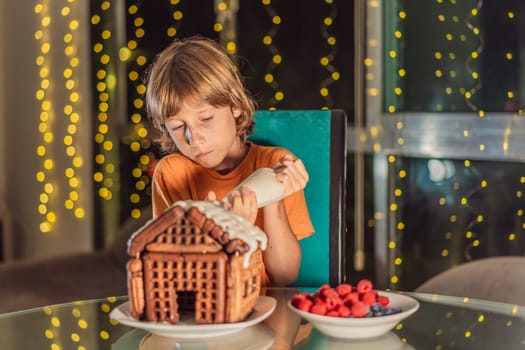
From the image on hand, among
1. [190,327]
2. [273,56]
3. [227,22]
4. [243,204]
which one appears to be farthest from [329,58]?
[190,327]

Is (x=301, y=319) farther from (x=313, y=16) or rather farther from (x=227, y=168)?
(x=313, y=16)

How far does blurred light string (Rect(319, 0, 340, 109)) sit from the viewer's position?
3.27m

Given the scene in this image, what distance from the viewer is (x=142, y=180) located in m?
3.68

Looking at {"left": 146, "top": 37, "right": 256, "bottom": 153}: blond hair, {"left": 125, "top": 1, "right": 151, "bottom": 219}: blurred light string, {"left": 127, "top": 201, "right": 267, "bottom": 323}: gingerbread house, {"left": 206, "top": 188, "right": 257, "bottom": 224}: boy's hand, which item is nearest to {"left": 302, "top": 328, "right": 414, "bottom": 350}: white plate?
{"left": 127, "top": 201, "right": 267, "bottom": 323}: gingerbread house

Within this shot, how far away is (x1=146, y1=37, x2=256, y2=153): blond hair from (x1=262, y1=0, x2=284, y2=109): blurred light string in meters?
1.75

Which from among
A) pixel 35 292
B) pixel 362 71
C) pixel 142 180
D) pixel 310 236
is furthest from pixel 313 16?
pixel 310 236

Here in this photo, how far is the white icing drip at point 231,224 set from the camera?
Result: 1239 millimetres

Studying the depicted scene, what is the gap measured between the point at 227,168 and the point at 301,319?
0.38 metres

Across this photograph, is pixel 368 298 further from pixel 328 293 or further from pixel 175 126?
pixel 175 126

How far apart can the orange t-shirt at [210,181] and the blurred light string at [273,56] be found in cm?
162

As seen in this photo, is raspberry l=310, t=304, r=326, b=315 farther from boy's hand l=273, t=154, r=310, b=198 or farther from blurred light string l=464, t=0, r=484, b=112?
blurred light string l=464, t=0, r=484, b=112

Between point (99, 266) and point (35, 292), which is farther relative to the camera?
point (99, 266)

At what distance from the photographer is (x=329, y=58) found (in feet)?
10.8

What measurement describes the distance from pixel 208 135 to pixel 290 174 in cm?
19
